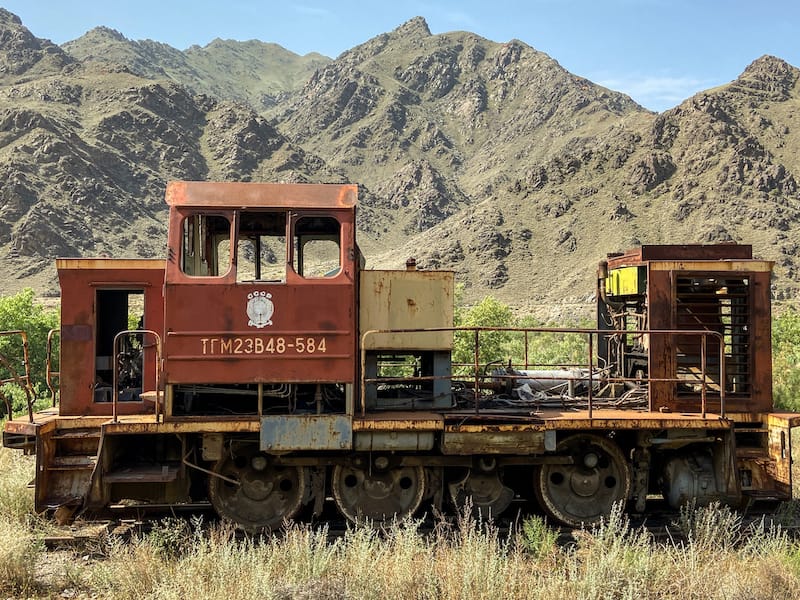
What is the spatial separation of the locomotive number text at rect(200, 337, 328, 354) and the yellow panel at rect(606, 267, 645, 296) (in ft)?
13.3

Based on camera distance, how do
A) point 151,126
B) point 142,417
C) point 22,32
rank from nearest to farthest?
point 142,417 < point 151,126 < point 22,32

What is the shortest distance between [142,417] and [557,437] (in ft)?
15.6

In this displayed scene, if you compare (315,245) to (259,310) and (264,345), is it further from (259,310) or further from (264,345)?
(264,345)

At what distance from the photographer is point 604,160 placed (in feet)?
230

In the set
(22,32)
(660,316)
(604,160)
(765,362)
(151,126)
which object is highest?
(22,32)

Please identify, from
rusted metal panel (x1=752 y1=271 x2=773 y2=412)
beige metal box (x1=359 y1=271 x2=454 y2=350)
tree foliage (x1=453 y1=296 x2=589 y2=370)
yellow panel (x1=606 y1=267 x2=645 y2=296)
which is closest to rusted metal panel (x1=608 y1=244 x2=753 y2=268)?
yellow panel (x1=606 y1=267 x2=645 y2=296)

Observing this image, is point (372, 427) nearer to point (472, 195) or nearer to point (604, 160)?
point (604, 160)

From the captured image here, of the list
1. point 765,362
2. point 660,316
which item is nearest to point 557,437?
point 660,316

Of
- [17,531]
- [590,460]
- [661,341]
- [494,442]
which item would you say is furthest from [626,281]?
[17,531]

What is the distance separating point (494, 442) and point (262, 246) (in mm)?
3613

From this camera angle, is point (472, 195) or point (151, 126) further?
point (472, 195)

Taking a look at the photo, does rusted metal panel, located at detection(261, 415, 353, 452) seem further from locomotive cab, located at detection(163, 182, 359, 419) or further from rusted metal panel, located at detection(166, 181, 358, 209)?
rusted metal panel, located at detection(166, 181, 358, 209)

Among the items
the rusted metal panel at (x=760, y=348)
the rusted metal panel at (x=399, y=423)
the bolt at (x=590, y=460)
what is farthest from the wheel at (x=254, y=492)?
the rusted metal panel at (x=760, y=348)

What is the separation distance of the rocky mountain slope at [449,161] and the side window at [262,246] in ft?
136
